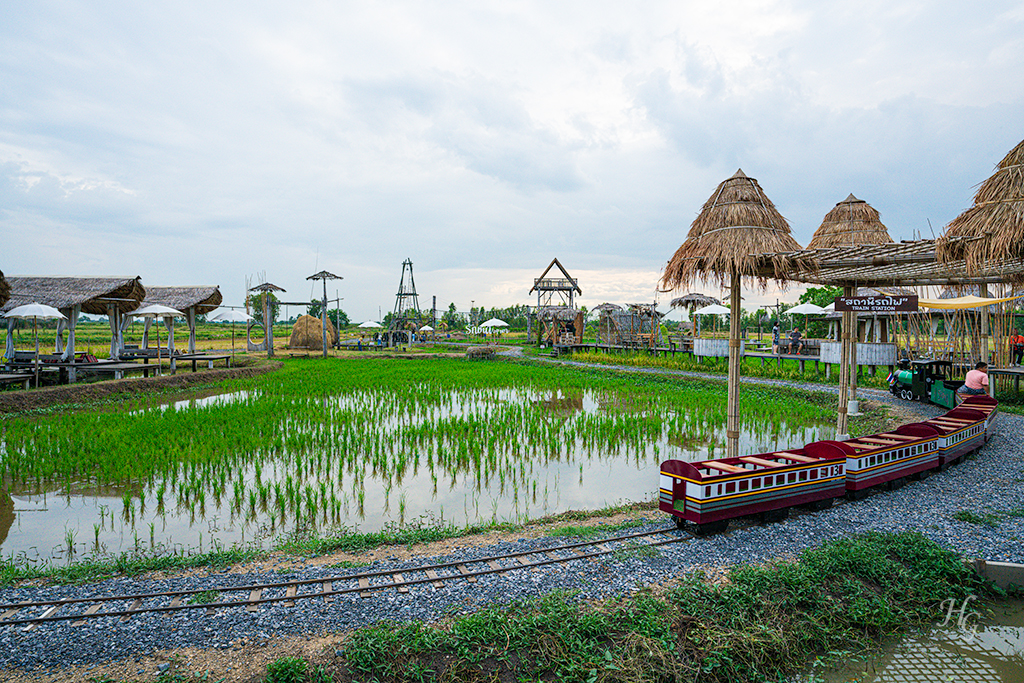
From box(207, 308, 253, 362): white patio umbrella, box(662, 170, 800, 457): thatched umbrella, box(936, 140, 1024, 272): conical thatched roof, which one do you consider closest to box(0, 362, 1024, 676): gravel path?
box(662, 170, 800, 457): thatched umbrella

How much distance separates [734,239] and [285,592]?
6.18 metres

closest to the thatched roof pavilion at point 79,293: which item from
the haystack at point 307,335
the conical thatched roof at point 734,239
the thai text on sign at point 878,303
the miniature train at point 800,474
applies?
the haystack at point 307,335

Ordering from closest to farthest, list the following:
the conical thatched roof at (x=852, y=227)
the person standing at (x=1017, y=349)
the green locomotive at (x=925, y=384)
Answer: the conical thatched roof at (x=852, y=227) → the green locomotive at (x=925, y=384) → the person standing at (x=1017, y=349)

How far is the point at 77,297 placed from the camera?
15.4m

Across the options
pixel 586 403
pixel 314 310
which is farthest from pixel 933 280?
pixel 314 310

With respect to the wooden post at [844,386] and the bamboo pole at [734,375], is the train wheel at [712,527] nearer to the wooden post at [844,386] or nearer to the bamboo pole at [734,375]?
the bamboo pole at [734,375]

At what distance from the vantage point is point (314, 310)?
53438 millimetres

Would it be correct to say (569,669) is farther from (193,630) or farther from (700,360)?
(700,360)

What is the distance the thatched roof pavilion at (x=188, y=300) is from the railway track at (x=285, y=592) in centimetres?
1878

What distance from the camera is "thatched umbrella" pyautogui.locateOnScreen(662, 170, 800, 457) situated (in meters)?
6.45

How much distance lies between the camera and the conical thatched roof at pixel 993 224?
16.8ft

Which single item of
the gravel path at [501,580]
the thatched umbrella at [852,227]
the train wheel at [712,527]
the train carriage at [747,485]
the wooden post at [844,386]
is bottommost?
the gravel path at [501,580]

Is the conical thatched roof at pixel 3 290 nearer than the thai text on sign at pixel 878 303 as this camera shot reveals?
No

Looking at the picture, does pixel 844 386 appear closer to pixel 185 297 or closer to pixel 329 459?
pixel 329 459
